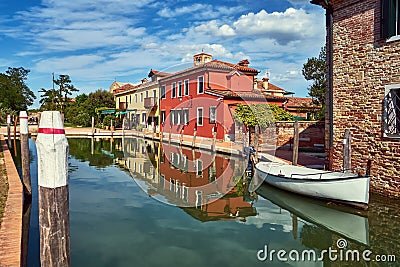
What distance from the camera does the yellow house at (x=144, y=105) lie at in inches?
1162

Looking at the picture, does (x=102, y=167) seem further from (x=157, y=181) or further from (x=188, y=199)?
(x=188, y=199)

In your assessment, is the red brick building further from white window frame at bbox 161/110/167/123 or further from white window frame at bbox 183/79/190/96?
white window frame at bbox 161/110/167/123

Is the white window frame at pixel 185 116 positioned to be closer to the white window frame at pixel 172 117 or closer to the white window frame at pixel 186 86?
the white window frame at pixel 186 86

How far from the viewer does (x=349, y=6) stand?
855 cm

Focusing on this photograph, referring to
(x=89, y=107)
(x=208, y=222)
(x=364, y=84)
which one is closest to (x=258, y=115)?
(x=364, y=84)

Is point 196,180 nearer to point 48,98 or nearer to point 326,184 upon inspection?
point 326,184

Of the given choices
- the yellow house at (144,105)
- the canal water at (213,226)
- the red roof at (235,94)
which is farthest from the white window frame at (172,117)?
the canal water at (213,226)

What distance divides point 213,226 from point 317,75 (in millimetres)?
19368

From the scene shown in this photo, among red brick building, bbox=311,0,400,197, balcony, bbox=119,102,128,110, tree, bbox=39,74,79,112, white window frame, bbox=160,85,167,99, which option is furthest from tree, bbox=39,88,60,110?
red brick building, bbox=311,0,400,197

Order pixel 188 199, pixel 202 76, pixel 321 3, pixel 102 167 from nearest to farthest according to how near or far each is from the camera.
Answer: pixel 188 199, pixel 321 3, pixel 102 167, pixel 202 76

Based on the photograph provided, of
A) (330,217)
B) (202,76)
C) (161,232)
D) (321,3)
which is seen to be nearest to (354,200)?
(330,217)

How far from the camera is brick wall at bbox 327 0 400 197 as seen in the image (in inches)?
300

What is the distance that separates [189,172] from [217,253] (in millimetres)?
7025

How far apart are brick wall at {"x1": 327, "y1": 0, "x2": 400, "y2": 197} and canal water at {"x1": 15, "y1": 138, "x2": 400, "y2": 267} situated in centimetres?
100
